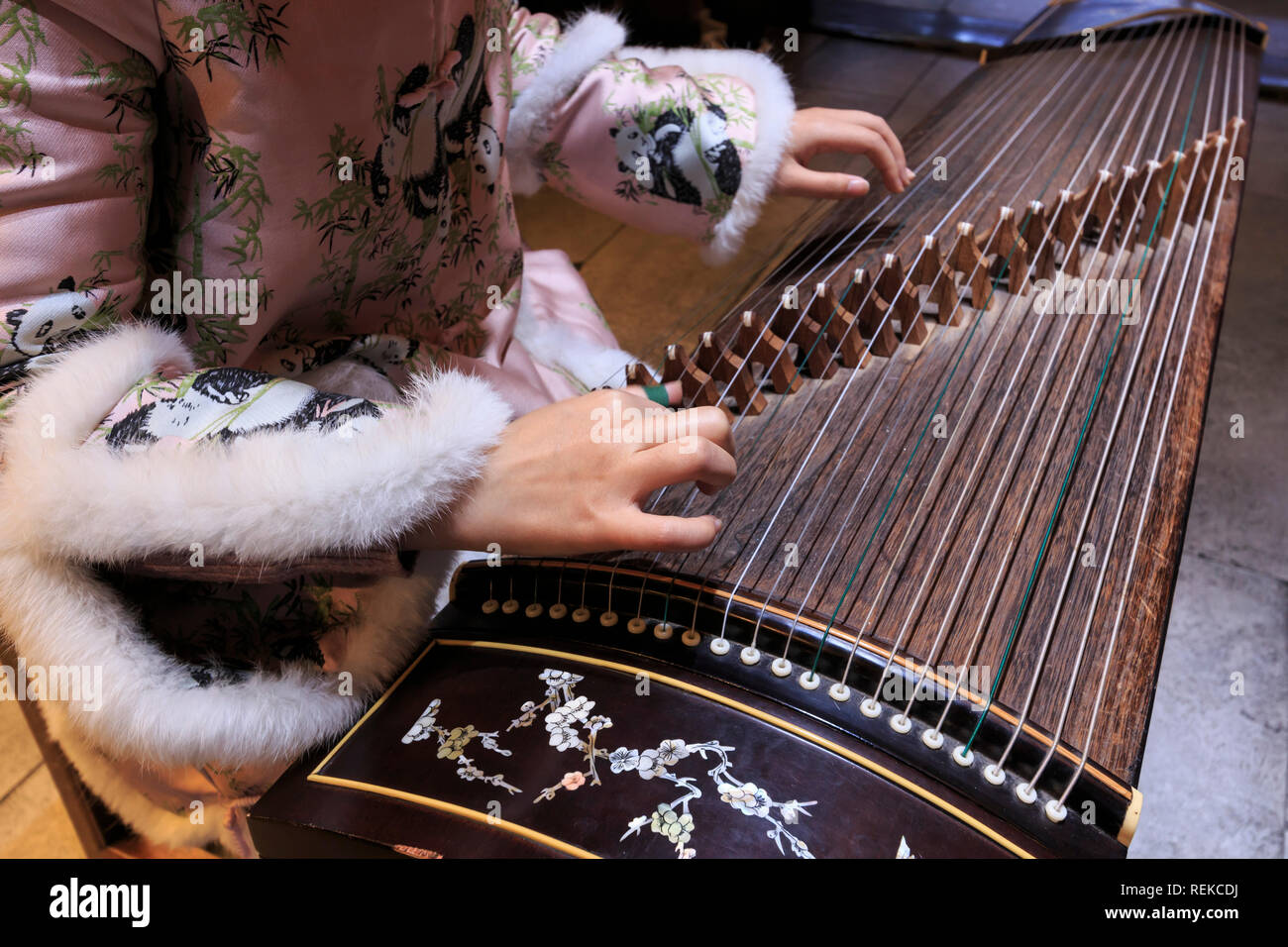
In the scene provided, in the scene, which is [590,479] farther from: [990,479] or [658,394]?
[990,479]

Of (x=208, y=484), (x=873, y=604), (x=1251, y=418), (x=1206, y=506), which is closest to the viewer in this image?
(x=208, y=484)

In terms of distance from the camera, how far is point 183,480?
641mm

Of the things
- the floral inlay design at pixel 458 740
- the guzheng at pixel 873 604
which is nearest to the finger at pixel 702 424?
the guzheng at pixel 873 604

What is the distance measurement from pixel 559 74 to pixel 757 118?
0.87 ft

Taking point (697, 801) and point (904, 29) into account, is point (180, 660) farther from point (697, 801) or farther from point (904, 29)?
point (904, 29)

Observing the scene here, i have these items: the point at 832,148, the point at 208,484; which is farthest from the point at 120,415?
the point at 832,148

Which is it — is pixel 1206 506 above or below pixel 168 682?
below

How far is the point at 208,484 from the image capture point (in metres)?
0.64

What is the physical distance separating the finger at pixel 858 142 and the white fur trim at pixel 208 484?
81cm

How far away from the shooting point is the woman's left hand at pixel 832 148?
123 cm

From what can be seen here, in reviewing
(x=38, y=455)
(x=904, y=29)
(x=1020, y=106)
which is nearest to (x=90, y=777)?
(x=38, y=455)

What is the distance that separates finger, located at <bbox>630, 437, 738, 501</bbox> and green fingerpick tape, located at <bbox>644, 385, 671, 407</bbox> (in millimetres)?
259

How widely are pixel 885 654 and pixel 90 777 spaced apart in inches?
32.5

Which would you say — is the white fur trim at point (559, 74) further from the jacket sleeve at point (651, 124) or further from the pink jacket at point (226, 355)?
the pink jacket at point (226, 355)
